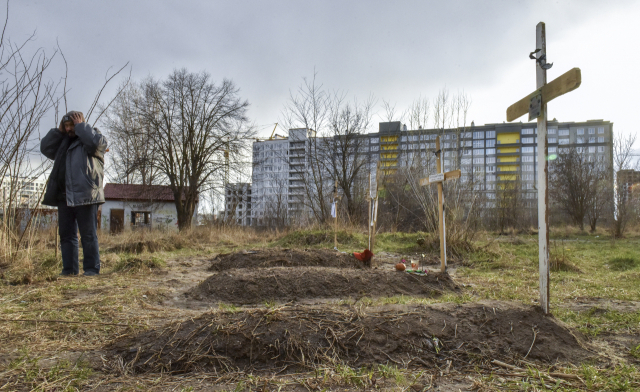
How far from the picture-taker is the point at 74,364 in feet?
6.97

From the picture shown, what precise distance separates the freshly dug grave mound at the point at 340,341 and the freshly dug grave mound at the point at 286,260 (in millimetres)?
3984

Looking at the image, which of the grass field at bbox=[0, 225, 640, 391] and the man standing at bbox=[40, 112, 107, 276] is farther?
the man standing at bbox=[40, 112, 107, 276]

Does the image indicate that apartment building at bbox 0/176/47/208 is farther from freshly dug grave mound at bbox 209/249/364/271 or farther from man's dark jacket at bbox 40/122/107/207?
freshly dug grave mound at bbox 209/249/364/271

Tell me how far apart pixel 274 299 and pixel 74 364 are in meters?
2.26

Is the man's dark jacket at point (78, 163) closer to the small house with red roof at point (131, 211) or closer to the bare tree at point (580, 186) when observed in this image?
the small house with red roof at point (131, 211)

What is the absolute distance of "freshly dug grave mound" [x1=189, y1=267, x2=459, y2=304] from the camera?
430 cm

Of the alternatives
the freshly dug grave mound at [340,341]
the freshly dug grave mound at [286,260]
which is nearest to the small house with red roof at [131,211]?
the freshly dug grave mound at [286,260]

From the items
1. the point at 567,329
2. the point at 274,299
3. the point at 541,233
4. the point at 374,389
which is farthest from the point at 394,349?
the point at 274,299

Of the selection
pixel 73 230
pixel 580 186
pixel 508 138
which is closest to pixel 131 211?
pixel 73 230

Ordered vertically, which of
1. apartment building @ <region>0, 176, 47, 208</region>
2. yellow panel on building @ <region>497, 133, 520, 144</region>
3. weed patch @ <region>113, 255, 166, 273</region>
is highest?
yellow panel on building @ <region>497, 133, 520, 144</region>

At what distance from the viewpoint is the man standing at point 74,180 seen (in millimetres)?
4559

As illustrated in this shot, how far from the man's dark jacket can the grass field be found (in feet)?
3.05

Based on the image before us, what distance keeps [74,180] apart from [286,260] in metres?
3.41

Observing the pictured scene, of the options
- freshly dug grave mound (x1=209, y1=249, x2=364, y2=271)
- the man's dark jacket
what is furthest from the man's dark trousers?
freshly dug grave mound (x1=209, y1=249, x2=364, y2=271)
